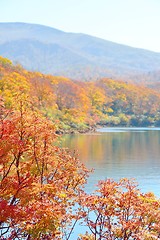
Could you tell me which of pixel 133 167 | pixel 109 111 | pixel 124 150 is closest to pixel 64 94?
pixel 109 111

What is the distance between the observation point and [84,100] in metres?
59.6

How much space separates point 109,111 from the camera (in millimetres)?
67188

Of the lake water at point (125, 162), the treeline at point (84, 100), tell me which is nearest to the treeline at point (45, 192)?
the lake water at point (125, 162)

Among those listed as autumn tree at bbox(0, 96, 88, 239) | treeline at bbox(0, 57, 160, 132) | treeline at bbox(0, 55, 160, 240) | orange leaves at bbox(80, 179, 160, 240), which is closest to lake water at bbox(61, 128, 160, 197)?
treeline at bbox(0, 55, 160, 240)

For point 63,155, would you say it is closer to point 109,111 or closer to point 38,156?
point 38,156

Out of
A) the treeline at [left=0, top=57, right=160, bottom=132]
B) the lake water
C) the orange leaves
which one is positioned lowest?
the orange leaves

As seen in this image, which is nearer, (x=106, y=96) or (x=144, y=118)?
(x=144, y=118)

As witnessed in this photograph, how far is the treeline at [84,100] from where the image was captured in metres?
46.3

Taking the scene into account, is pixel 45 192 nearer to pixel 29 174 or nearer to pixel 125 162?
pixel 29 174

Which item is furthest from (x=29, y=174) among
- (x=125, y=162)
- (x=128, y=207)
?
(x=125, y=162)

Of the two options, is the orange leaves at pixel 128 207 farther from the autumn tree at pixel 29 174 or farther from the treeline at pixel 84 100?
the treeline at pixel 84 100

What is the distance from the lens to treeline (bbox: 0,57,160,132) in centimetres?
4632

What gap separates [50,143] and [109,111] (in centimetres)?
6050

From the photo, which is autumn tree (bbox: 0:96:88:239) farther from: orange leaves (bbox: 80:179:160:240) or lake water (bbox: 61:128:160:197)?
lake water (bbox: 61:128:160:197)
